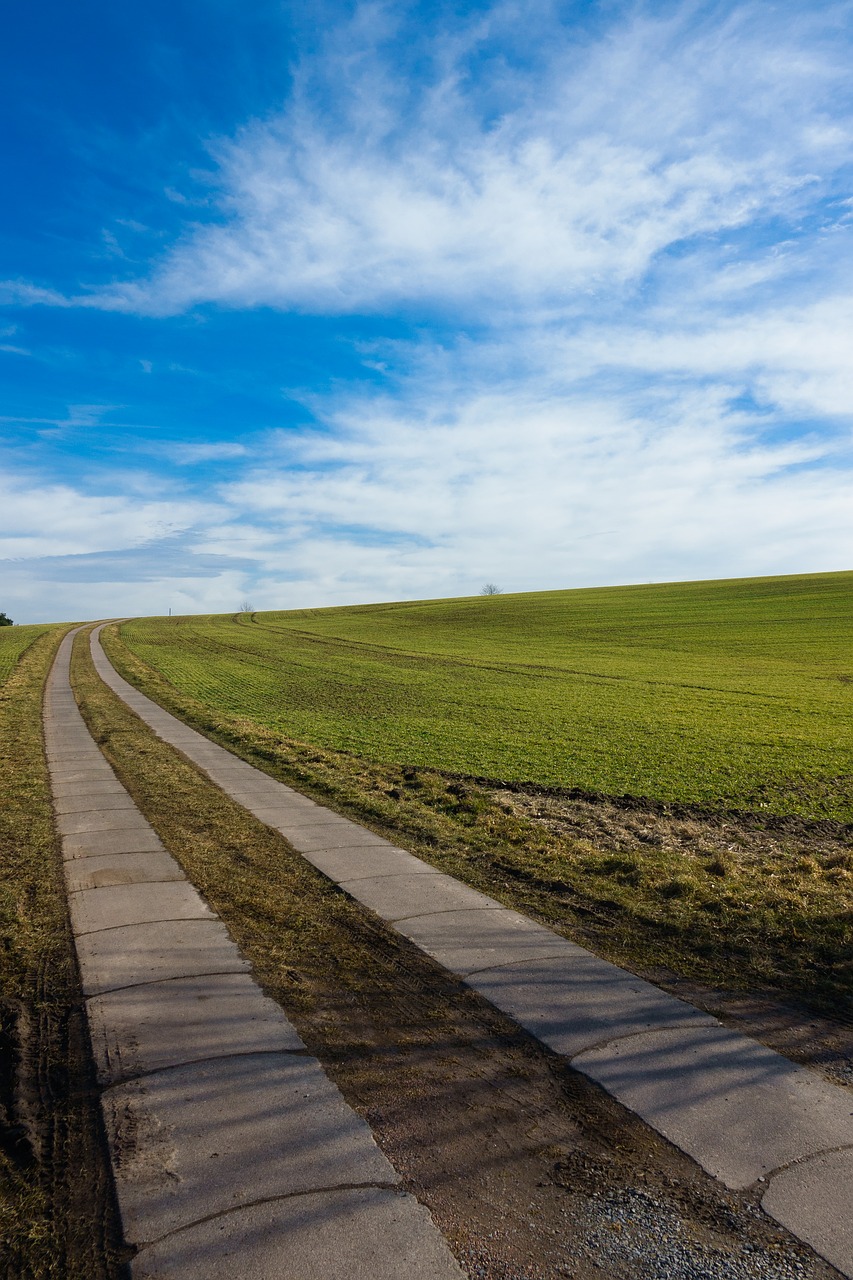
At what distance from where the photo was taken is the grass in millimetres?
5512

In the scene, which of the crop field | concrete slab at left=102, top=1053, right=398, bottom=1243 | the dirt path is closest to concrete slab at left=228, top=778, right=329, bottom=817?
the dirt path

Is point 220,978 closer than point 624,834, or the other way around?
point 220,978

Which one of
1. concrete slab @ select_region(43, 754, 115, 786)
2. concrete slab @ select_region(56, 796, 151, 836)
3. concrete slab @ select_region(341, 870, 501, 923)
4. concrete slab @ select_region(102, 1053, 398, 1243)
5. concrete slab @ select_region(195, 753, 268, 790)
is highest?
concrete slab @ select_region(43, 754, 115, 786)

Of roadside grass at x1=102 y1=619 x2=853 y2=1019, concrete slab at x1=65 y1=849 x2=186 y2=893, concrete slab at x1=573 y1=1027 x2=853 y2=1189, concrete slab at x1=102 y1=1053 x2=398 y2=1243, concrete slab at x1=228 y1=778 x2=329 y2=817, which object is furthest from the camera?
concrete slab at x1=228 y1=778 x2=329 y2=817

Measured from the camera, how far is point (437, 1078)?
3846mm

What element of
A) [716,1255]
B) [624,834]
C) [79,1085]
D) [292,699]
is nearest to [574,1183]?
[716,1255]

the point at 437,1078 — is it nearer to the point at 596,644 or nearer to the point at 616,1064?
the point at 616,1064

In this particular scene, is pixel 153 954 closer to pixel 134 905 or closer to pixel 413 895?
pixel 134 905

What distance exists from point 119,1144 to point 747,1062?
3.24 m

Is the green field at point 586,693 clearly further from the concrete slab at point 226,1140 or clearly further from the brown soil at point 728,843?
the concrete slab at point 226,1140

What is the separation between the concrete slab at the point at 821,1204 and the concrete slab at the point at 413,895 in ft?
11.3

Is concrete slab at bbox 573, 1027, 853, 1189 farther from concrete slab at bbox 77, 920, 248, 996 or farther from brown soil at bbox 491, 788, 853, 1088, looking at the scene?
concrete slab at bbox 77, 920, 248, 996

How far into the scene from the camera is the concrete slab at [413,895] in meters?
6.34

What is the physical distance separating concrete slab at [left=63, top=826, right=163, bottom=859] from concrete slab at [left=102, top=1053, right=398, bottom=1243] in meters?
4.52
